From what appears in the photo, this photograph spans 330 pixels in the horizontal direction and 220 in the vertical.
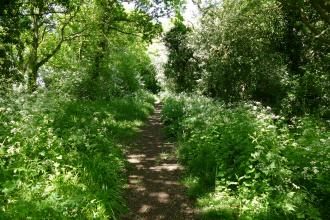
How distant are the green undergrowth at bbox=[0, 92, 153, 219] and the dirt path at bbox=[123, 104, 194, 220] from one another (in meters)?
0.40

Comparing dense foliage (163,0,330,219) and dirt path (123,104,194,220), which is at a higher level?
dense foliage (163,0,330,219)

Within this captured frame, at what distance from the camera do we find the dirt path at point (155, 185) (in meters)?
7.79

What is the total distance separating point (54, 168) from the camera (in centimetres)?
729

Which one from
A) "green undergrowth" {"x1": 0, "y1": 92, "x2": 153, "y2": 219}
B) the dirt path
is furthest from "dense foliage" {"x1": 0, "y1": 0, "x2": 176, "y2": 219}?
the dirt path

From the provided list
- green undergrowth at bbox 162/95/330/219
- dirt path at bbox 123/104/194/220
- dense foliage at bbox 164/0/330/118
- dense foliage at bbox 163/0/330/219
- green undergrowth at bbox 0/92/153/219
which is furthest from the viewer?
dense foliage at bbox 164/0/330/118

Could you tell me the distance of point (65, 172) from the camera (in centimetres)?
757

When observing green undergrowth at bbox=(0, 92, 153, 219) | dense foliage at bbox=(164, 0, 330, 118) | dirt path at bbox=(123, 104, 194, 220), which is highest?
dense foliage at bbox=(164, 0, 330, 118)

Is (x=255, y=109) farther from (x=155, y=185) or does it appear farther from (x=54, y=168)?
(x=54, y=168)

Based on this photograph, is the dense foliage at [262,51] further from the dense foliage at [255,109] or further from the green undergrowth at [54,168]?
the green undergrowth at [54,168]

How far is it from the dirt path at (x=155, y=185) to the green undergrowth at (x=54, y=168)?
397mm

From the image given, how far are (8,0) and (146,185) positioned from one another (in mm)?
6961

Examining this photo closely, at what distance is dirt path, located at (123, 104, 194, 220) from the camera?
779 cm

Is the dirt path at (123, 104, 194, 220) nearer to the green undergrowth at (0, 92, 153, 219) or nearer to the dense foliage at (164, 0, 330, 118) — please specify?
the green undergrowth at (0, 92, 153, 219)

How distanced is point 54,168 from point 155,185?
9.93 ft
